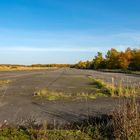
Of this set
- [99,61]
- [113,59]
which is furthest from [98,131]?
[99,61]

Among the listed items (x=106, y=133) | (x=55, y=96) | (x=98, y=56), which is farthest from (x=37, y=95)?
(x=98, y=56)

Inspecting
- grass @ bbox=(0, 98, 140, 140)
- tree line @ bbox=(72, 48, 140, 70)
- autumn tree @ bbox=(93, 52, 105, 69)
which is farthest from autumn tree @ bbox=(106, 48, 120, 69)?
grass @ bbox=(0, 98, 140, 140)

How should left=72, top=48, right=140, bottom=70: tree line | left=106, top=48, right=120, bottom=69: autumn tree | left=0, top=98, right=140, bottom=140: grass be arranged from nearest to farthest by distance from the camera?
left=0, top=98, right=140, bottom=140: grass
left=72, top=48, right=140, bottom=70: tree line
left=106, top=48, right=120, bottom=69: autumn tree

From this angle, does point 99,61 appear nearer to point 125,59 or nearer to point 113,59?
point 113,59

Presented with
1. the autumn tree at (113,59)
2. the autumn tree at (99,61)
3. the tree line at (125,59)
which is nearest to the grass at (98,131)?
the tree line at (125,59)

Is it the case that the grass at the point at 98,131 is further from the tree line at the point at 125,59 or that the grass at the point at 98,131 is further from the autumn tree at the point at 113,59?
A: the autumn tree at the point at 113,59

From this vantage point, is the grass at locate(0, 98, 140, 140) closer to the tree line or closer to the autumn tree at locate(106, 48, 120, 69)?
the tree line

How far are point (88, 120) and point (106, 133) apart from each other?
2.22 metres

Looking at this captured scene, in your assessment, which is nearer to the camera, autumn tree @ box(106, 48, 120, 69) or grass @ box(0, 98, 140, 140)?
grass @ box(0, 98, 140, 140)

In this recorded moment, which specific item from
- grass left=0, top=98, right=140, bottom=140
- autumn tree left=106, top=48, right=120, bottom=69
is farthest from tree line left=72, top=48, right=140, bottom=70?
grass left=0, top=98, right=140, bottom=140

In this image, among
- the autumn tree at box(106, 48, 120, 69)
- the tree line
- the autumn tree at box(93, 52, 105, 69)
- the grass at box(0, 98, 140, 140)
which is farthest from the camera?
the autumn tree at box(93, 52, 105, 69)

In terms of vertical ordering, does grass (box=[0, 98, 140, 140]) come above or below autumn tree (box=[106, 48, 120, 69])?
below

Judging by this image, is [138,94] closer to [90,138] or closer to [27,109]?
[27,109]

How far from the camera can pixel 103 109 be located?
516 inches
